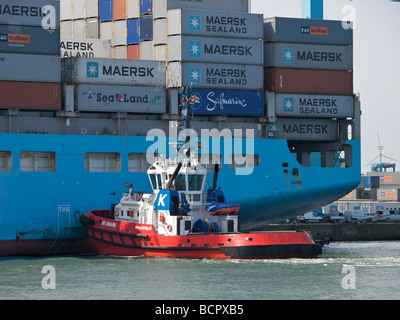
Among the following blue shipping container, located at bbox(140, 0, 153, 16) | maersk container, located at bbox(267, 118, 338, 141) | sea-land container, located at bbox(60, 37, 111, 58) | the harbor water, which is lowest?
the harbor water

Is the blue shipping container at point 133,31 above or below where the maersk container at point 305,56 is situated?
above

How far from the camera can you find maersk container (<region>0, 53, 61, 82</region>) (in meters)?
38.1

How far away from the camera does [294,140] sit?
144ft

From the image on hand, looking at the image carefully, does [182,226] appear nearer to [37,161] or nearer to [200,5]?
[37,161]

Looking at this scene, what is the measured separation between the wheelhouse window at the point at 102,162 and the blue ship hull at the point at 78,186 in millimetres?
334

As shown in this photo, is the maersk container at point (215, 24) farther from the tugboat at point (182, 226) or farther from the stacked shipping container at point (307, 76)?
the tugboat at point (182, 226)

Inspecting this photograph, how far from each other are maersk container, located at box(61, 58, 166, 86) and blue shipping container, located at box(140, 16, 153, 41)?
94.7 inches

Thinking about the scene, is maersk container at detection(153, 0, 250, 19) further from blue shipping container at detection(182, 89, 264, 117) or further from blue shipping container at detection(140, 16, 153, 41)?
blue shipping container at detection(182, 89, 264, 117)

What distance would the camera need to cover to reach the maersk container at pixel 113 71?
129ft

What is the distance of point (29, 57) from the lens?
126 ft

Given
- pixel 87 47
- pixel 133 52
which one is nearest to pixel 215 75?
pixel 133 52

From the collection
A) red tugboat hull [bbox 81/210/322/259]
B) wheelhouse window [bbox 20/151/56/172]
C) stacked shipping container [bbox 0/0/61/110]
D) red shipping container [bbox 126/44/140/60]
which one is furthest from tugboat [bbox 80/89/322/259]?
red shipping container [bbox 126/44/140/60]

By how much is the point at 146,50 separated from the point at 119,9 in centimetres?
296

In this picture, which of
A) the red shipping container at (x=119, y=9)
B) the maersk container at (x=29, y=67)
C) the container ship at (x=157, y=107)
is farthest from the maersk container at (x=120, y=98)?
Answer: the red shipping container at (x=119, y=9)
